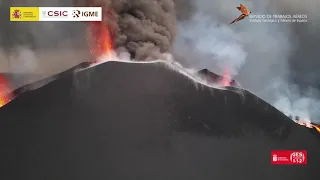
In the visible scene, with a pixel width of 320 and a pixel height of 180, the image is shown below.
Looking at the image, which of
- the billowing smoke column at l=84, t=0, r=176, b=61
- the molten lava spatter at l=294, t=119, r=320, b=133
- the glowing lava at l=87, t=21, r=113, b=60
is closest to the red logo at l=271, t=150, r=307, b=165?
the molten lava spatter at l=294, t=119, r=320, b=133

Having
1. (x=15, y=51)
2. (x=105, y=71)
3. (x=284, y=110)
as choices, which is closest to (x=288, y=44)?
(x=284, y=110)

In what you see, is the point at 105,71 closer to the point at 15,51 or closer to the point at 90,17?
the point at 90,17

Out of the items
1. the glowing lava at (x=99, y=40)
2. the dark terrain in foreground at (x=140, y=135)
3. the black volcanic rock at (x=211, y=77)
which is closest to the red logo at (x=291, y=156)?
the dark terrain in foreground at (x=140, y=135)

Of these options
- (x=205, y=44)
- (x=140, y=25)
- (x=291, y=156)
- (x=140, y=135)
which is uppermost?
(x=140, y=25)

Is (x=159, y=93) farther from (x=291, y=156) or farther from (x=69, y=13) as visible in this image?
(x=291, y=156)

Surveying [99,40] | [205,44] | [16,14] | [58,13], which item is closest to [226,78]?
[205,44]

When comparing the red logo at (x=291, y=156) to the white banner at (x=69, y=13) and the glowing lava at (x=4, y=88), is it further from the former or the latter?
the glowing lava at (x=4, y=88)

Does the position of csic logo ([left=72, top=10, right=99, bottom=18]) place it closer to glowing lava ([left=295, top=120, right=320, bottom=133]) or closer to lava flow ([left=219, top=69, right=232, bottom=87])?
lava flow ([left=219, top=69, right=232, bottom=87])
